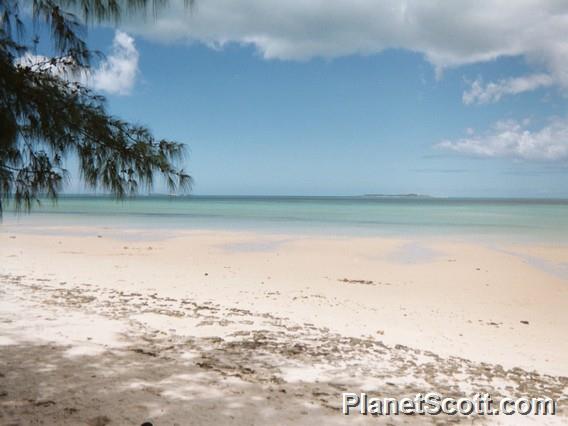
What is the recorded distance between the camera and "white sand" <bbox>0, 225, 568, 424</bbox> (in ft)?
11.3

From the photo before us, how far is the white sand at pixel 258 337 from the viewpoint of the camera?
345 cm

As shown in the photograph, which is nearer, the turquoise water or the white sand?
the white sand

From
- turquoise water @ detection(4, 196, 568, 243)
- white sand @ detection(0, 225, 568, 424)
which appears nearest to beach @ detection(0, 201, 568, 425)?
white sand @ detection(0, 225, 568, 424)

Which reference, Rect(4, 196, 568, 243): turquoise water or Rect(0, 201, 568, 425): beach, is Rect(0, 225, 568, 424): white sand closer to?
Rect(0, 201, 568, 425): beach

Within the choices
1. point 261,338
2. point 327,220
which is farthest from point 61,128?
point 327,220

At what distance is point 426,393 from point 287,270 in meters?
7.93

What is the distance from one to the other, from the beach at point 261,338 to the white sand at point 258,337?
0.9 inches

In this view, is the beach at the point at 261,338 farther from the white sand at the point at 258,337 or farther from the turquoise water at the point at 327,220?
the turquoise water at the point at 327,220

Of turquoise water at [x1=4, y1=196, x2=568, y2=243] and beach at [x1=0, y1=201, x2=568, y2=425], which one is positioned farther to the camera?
turquoise water at [x1=4, y1=196, x2=568, y2=243]

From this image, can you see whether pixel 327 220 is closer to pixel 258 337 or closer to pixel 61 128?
pixel 258 337

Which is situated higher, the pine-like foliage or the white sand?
the pine-like foliage

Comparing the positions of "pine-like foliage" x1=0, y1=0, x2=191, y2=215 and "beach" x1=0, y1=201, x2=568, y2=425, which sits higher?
"pine-like foliage" x1=0, y1=0, x2=191, y2=215

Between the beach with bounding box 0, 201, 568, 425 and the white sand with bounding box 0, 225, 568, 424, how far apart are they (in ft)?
0.07

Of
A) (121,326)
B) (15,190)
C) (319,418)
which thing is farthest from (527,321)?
(15,190)
